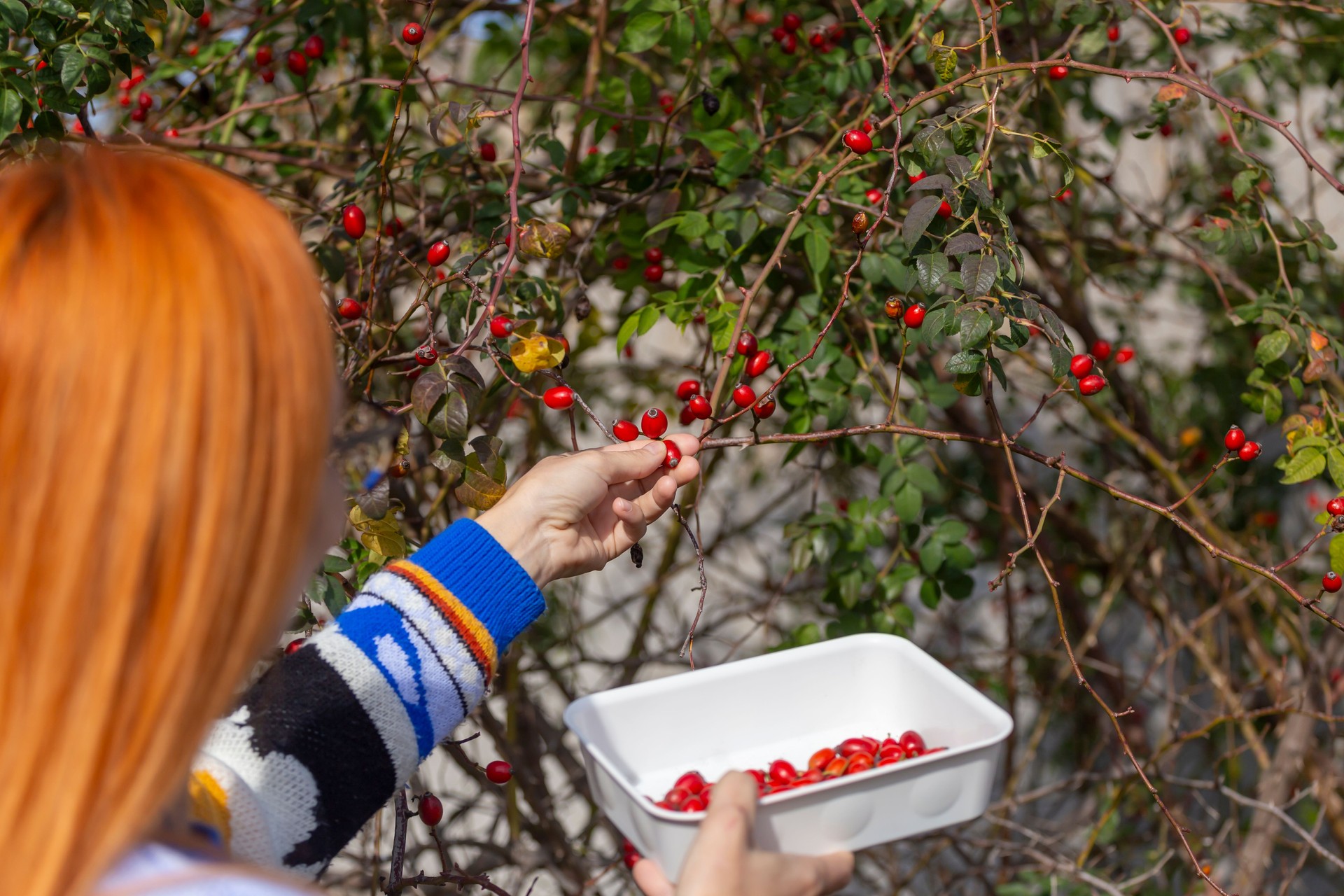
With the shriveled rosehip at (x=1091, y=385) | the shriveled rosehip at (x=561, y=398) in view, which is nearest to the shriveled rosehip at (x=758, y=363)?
the shriveled rosehip at (x=561, y=398)

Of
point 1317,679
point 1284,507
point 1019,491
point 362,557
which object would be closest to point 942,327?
point 1019,491

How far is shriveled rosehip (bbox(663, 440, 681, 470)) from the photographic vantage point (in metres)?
1.27

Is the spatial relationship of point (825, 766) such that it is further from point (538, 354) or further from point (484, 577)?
point (538, 354)

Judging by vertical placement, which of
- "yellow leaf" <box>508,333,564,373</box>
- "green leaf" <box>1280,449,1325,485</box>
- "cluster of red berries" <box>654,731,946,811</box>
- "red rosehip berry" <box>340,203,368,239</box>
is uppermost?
"red rosehip berry" <box>340,203,368,239</box>

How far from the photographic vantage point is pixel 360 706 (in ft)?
3.44

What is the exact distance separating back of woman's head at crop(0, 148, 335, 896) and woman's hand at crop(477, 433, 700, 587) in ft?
1.93

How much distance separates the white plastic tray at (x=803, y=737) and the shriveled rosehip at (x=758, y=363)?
0.34m

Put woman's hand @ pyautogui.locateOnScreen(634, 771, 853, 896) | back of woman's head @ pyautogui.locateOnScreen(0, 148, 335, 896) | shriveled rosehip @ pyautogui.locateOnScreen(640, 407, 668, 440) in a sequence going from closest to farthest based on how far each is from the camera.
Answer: back of woman's head @ pyautogui.locateOnScreen(0, 148, 335, 896), woman's hand @ pyautogui.locateOnScreen(634, 771, 853, 896), shriveled rosehip @ pyautogui.locateOnScreen(640, 407, 668, 440)

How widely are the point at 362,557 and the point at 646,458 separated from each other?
0.36 m

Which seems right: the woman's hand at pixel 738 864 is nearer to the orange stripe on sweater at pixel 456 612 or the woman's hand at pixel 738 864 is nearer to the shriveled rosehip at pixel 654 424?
the orange stripe on sweater at pixel 456 612

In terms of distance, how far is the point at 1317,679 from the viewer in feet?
→ 6.63

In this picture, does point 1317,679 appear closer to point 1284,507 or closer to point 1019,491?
point 1284,507

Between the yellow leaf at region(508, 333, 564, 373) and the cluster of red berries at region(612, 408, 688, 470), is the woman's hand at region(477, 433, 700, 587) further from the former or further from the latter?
the yellow leaf at region(508, 333, 564, 373)

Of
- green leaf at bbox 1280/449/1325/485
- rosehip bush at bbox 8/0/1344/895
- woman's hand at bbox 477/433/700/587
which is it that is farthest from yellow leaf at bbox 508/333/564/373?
green leaf at bbox 1280/449/1325/485
